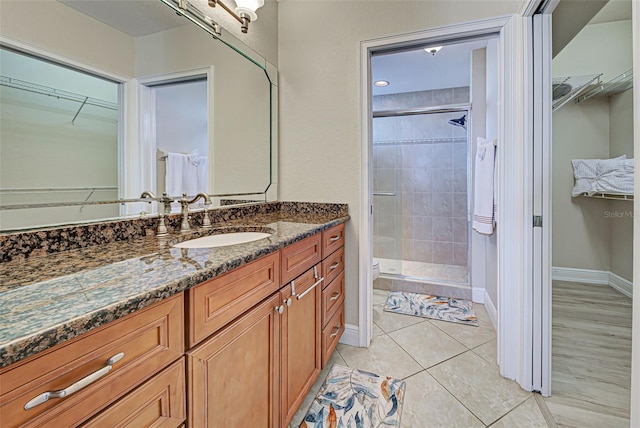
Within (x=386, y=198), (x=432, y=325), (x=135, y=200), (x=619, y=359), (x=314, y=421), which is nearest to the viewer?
(x=135, y=200)

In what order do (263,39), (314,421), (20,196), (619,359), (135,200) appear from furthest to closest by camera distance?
(263,39), (619,359), (314,421), (135,200), (20,196)

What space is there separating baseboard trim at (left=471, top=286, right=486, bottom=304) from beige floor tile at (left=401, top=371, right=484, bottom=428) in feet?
4.32

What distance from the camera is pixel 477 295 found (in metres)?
2.69

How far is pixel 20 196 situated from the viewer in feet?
2.92

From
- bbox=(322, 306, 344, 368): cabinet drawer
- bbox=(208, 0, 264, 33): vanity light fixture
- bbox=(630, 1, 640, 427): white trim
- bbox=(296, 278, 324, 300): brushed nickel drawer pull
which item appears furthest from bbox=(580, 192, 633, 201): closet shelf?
bbox=(208, 0, 264, 33): vanity light fixture

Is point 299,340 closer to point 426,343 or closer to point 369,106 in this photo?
point 426,343

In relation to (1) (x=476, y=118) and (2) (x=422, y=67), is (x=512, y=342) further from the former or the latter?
(2) (x=422, y=67)

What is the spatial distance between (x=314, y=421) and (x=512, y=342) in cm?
A: 116

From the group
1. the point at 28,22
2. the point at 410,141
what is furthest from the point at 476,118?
the point at 28,22

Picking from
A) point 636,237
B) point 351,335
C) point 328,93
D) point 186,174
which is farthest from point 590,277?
point 186,174

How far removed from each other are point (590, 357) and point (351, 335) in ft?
4.52

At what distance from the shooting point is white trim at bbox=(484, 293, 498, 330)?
2225 mm

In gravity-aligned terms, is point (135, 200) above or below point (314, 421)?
above

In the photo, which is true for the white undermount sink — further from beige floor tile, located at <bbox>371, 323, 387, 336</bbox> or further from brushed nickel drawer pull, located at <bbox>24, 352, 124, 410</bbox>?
beige floor tile, located at <bbox>371, 323, 387, 336</bbox>
